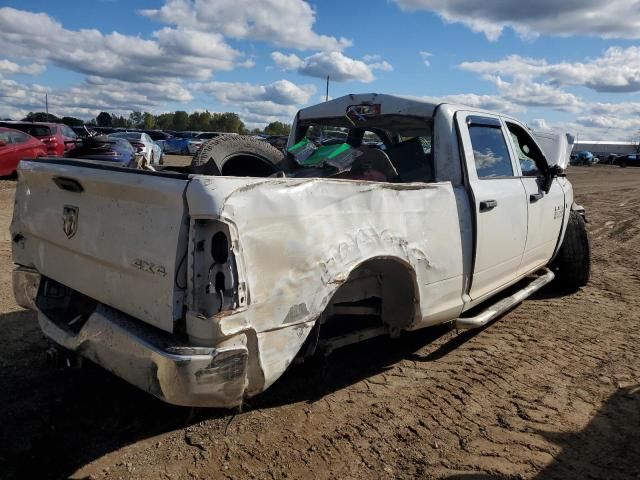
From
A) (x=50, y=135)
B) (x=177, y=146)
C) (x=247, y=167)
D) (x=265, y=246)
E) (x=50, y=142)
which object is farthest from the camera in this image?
(x=177, y=146)

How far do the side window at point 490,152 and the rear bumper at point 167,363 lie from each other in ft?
8.10

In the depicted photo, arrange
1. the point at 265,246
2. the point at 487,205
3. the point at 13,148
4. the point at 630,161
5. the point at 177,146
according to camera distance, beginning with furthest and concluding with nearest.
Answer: the point at 630,161 < the point at 177,146 < the point at 13,148 < the point at 487,205 < the point at 265,246

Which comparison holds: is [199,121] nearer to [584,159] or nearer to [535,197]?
[584,159]

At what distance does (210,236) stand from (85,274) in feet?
3.28

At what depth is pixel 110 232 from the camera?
262 cm

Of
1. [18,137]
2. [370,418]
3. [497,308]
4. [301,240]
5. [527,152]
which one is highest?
[527,152]

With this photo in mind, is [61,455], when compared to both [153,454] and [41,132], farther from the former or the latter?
[41,132]

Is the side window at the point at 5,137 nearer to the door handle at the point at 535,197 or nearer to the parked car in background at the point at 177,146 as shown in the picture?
the door handle at the point at 535,197

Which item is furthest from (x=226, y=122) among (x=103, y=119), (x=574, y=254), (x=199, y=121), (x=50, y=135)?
(x=574, y=254)

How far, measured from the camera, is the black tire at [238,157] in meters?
3.77

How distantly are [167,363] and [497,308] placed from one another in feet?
9.29

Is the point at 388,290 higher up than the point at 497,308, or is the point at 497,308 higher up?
the point at 388,290

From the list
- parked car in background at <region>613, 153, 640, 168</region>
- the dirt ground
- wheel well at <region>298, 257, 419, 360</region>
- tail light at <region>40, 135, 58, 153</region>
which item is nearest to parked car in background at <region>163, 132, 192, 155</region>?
tail light at <region>40, 135, 58, 153</region>

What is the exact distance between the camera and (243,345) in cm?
236
